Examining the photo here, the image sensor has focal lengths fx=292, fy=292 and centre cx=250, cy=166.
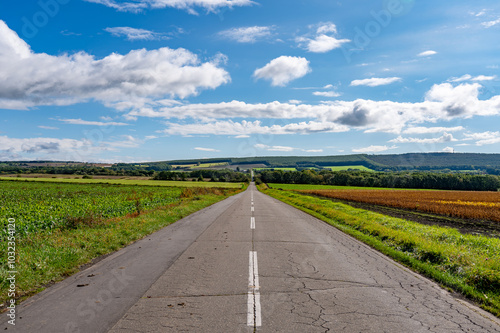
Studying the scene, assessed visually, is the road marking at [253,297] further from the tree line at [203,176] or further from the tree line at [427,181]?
the tree line at [427,181]

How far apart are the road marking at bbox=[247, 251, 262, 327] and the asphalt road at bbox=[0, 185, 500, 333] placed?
0.02 m

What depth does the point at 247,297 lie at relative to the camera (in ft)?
18.0

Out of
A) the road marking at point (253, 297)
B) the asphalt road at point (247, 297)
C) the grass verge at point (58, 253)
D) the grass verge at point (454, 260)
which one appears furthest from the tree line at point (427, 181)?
the road marking at point (253, 297)

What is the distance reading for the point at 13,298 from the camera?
5.49 metres

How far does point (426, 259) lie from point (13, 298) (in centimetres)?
1036

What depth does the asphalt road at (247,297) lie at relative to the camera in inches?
177

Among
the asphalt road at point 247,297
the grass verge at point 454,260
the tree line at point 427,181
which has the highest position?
the asphalt road at point 247,297

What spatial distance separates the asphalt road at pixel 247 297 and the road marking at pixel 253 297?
2 cm

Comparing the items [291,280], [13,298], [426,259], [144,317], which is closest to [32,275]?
[13,298]

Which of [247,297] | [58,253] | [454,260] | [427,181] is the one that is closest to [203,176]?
[427,181]

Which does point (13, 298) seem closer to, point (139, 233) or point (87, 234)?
point (87, 234)

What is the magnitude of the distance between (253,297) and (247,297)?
112 mm

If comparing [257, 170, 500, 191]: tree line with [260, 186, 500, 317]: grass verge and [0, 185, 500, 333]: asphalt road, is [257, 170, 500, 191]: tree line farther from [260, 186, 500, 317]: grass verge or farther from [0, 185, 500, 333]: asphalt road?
[0, 185, 500, 333]: asphalt road

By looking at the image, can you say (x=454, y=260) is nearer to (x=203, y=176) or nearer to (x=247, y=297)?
(x=247, y=297)
